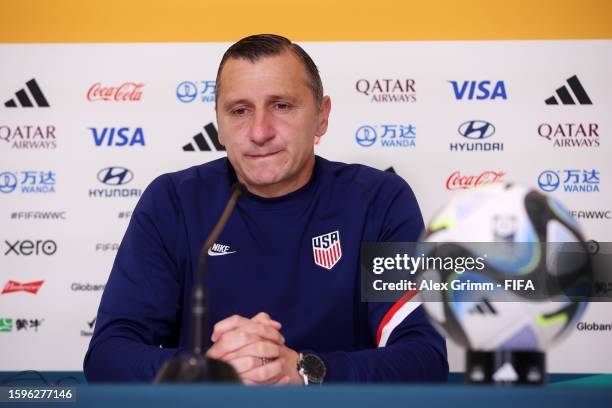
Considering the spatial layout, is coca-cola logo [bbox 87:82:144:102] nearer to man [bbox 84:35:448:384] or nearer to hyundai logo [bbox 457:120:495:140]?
man [bbox 84:35:448:384]

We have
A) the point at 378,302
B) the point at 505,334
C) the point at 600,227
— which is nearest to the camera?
the point at 505,334

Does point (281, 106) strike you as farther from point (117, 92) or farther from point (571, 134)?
point (571, 134)

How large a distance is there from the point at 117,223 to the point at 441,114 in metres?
1.34

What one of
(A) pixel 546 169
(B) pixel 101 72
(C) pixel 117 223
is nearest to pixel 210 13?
(B) pixel 101 72

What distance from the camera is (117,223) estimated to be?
9.45 feet

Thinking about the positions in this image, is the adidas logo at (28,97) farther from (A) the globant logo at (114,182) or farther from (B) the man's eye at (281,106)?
(B) the man's eye at (281,106)

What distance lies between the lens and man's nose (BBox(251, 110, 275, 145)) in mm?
1729

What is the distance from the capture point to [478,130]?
2852 mm

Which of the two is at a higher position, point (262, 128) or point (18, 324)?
point (262, 128)

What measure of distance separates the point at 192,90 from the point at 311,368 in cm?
178

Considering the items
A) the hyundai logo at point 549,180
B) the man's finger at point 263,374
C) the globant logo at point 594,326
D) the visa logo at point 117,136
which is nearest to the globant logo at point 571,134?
the hyundai logo at point 549,180

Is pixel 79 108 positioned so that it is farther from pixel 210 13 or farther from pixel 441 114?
pixel 441 114

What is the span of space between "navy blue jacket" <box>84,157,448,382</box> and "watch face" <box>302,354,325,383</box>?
219 mm

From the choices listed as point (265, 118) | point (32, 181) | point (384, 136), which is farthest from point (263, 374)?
point (32, 181)
